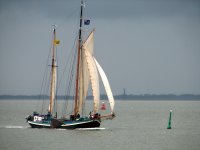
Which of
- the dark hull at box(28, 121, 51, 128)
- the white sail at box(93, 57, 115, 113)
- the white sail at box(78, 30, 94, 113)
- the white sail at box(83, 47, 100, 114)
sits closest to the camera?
the white sail at box(93, 57, 115, 113)

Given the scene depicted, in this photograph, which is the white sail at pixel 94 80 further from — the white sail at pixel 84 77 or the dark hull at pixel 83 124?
the dark hull at pixel 83 124

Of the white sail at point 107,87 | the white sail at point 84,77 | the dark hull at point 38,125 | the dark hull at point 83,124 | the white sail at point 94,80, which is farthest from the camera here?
the dark hull at point 38,125

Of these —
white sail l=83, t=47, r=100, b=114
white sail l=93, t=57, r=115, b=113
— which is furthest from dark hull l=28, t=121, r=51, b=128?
white sail l=93, t=57, r=115, b=113

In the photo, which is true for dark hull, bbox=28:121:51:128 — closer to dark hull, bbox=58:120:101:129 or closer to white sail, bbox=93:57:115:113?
dark hull, bbox=58:120:101:129

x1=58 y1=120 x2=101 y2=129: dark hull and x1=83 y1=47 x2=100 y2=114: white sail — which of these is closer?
x1=58 y1=120 x2=101 y2=129: dark hull

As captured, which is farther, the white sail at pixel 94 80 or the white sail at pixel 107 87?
the white sail at pixel 94 80

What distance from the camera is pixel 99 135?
80500mm

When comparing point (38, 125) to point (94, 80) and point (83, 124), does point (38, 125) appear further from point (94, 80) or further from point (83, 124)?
point (94, 80)

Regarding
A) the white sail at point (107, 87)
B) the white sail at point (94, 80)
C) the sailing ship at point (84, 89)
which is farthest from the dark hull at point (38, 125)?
the white sail at point (107, 87)

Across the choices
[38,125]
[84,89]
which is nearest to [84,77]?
[84,89]

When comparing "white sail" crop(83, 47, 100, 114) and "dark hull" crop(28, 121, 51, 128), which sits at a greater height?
"white sail" crop(83, 47, 100, 114)

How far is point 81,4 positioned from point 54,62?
1056cm

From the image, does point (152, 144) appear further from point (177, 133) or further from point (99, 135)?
point (177, 133)

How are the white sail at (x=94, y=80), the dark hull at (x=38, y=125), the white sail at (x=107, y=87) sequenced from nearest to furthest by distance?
the white sail at (x=107, y=87), the white sail at (x=94, y=80), the dark hull at (x=38, y=125)
